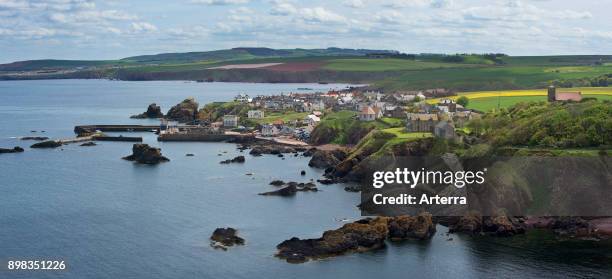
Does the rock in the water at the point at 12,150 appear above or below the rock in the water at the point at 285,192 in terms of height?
below

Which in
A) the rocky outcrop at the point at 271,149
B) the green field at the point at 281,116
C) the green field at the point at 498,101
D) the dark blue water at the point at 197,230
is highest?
the green field at the point at 498,101

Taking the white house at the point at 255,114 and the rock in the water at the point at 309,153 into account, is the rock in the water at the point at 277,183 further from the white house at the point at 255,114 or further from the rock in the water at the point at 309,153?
the white house at the point at 255,114

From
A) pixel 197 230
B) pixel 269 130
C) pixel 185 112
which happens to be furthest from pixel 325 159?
pixel 185 112

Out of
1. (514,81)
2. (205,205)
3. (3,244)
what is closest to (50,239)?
(3,244)

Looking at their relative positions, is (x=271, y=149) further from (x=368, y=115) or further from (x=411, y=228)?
(x=411, y=228)

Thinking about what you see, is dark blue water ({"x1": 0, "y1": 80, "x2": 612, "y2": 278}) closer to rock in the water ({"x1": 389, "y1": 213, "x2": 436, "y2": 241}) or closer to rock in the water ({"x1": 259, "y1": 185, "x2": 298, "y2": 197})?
rock in the water ({"x1": 389, "y1": 213, "x2": 436, "y2": 241})

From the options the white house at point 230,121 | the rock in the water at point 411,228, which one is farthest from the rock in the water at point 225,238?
the white house at point 230,121

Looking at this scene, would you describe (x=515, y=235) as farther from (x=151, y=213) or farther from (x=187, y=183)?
(x=187, y=183)

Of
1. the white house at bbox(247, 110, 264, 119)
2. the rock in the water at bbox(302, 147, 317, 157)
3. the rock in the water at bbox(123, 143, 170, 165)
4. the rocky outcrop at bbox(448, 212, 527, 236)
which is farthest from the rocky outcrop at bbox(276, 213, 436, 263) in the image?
the white house at bbox(247, 110, 264, 119)
